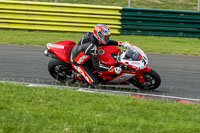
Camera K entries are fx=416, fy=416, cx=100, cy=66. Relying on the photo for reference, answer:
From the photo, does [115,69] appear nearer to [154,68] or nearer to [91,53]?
[91,53]

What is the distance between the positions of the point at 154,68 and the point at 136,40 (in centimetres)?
414

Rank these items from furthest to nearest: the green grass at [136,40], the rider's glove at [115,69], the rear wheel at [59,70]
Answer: the green grass at [136,40] < the rear wheel at [59,70] < the rider's glove at [115,69]

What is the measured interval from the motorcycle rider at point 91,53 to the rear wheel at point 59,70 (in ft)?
0.94

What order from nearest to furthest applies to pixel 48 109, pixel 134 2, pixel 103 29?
pixel 48 109 → pixel 103 29 → pixel 134 2

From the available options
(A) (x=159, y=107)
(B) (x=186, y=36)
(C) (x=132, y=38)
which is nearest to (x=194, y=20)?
(B) (x=186, y=36)

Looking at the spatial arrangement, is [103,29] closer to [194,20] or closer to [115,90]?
[115,90]

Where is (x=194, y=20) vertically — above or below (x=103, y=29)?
below

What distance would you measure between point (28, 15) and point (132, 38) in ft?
13.5

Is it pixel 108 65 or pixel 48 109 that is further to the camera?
pixel 108 65

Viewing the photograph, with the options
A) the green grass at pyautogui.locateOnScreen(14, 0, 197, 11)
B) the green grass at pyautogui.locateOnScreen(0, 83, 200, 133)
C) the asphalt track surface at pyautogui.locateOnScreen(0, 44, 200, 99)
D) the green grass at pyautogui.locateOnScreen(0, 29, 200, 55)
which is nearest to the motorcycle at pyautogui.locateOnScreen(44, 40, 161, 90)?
the asphalt track surface at pyautogui.locateOnScreen(0, 44, 200, 99)

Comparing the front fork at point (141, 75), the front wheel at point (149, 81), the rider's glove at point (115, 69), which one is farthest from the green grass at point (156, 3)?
the rider's glove at point (115, 69)

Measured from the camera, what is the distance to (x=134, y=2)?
18766mm

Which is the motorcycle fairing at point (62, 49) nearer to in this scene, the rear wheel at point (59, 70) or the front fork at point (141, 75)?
the rear wheel at point (59, 70)

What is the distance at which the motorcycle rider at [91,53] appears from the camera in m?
8.64
